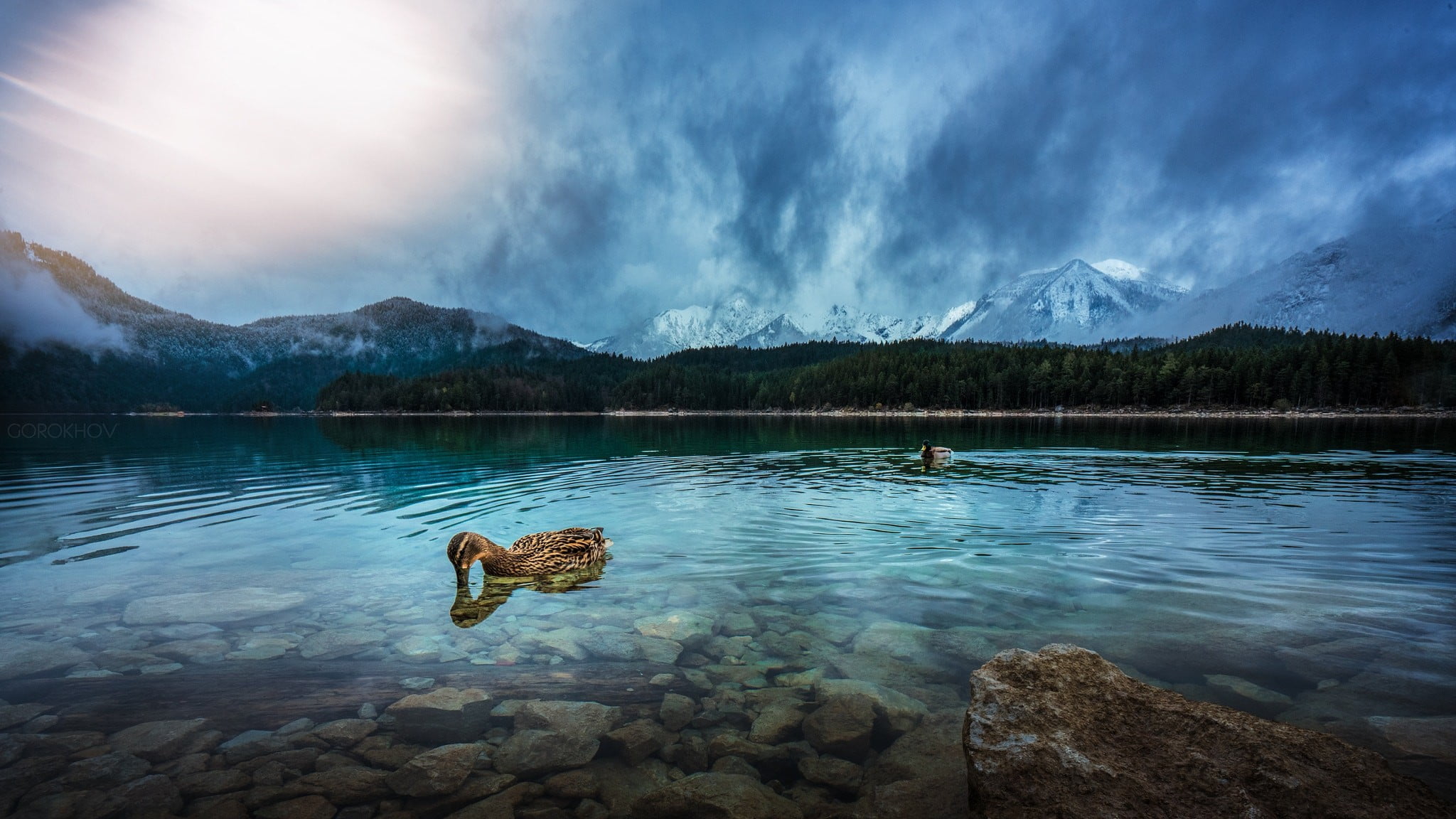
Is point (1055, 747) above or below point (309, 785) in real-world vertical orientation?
above

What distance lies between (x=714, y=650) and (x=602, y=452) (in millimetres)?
38495

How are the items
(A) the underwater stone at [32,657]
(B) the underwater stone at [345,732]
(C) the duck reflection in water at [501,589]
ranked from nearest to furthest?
(B) the underwater stone at [345,732] < (A) the underwater stone at [32,657] < (C) the duck reflection in water at [501,589]

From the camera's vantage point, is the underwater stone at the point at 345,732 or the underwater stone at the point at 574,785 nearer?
the underwater stone at the point at 574,785

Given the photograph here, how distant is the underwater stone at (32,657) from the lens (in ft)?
24.6

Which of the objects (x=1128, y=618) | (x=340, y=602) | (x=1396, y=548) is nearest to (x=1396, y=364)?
(x=1396, y=548)

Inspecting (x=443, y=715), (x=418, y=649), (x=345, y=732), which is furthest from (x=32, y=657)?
(x=443, y=715)

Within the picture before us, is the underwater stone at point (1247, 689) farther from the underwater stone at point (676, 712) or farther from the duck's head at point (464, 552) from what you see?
the duck's head at point (464, 552)

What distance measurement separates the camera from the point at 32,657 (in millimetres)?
7914

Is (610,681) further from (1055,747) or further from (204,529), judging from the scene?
(204,529)

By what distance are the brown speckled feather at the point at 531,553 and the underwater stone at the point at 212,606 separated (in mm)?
2767

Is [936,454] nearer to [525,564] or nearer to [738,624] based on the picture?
[525,564]

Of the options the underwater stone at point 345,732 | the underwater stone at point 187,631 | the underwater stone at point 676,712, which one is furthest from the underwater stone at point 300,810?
the underwater stone at point 187,631

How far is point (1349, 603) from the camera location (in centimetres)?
941

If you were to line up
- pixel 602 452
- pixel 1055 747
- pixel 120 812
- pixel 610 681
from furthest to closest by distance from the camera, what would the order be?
1. pixel 602 452
2. pixel 610 681
3. pixel 120 812
4. pixel 1055 747
